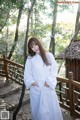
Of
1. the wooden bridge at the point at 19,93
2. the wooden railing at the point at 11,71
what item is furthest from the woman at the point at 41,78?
the wooden railing at the point at 11,71

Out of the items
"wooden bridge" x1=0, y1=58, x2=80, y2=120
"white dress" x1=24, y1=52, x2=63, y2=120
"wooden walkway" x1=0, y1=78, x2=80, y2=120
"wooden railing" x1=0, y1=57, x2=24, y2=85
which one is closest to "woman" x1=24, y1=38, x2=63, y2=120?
"white dress" x1=24, y1=52, x2=63, y2=120

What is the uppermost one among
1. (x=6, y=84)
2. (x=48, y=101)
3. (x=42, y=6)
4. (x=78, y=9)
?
(x=78, y=9)

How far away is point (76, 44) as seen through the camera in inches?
360

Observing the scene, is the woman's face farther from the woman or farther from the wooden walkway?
Result: the wooden walkway

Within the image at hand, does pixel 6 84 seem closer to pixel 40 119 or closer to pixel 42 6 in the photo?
pixel 42 6

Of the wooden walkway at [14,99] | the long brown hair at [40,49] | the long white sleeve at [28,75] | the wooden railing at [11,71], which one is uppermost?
the long brown hair at [40,49]

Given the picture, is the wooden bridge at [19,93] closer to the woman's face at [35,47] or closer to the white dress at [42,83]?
the white dress at [42,83]

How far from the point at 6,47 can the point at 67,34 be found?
4.02 metres

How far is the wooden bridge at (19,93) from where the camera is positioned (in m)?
5.24

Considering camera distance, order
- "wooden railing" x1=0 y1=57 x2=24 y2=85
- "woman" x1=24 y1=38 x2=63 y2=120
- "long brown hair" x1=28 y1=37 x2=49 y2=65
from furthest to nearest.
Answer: "wooden railing" x1=0 y1=57 x2=24 y2=85 → "woman" x1=24 y1=38 x2=63 y2=120 → "long brown hair" x1=28 y1=37 x2=49 y2=65

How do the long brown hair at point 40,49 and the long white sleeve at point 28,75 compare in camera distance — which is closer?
the long brown hair at point 40,49

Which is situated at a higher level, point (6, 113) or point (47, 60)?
point (47, 60)

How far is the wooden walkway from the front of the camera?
5479 millimetres

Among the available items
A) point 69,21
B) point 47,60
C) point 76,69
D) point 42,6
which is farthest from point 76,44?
point 69,21
